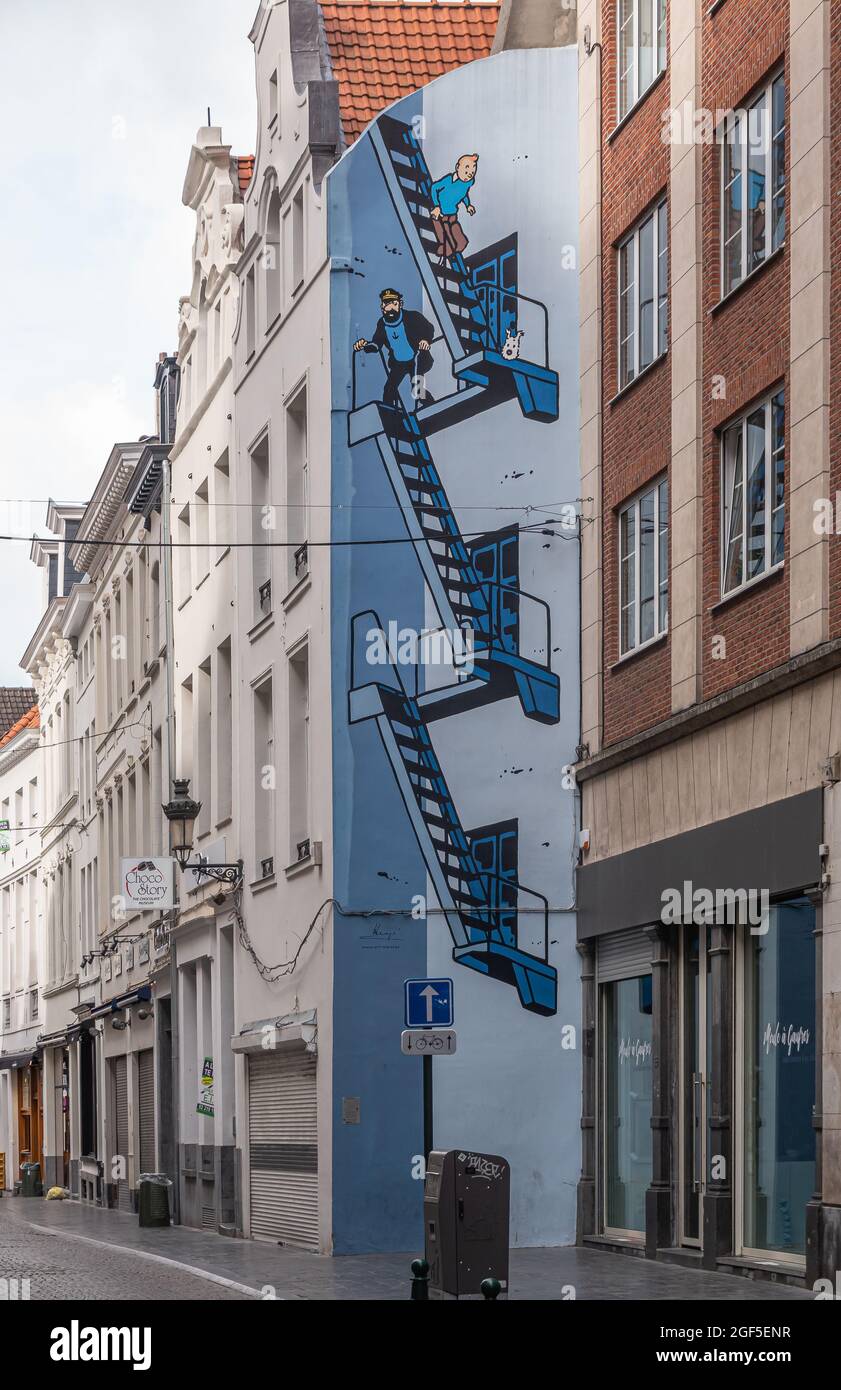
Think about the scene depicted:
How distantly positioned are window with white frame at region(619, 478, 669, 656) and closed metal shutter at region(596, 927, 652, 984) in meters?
3.15

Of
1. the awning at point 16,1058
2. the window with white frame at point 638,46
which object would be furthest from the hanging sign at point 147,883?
the awning at point 16,1058

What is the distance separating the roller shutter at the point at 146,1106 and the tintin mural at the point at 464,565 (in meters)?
16.7

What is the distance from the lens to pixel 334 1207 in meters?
25.4

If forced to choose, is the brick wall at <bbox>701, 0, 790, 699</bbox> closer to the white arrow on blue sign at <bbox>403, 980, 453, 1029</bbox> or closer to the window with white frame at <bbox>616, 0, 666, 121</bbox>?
the window with white frame at <bbox>616, 0, 666, 121</bbox>

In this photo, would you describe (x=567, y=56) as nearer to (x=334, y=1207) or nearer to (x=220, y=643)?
(x=220, y=643)

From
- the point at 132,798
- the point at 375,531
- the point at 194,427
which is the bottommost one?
the point at 132,798

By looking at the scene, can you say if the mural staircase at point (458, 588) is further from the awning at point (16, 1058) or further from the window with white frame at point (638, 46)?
the awning at point (16, 1058)

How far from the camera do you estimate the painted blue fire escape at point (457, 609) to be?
85.9ft

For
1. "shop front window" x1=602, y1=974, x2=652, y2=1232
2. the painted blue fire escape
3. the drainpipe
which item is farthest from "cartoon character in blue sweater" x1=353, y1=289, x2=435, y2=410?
the drainpipe

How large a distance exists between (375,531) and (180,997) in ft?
41.7

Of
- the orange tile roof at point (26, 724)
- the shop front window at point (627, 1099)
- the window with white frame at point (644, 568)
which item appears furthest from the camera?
the orange tile roof at point (26, 724)
